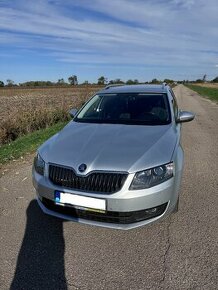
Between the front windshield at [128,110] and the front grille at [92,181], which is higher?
the front windshield at [128,110]

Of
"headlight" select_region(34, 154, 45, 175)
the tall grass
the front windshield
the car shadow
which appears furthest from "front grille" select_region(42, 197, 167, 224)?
the tall grass

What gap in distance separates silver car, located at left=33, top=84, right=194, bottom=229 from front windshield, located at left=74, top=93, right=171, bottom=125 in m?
0.60

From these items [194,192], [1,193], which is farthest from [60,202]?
[194,192]

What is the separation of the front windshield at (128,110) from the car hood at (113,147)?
0.31 m

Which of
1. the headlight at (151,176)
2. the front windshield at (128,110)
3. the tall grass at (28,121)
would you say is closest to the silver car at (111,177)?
the headlight at (151,176)

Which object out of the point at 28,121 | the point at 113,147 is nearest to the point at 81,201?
the point at 113,147

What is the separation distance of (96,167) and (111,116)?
1861mm

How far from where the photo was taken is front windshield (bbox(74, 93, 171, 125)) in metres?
4.64

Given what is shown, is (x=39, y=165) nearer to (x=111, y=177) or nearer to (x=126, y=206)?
(x=111, y=177)

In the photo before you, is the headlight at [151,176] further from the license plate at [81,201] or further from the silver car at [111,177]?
the license plate at [81,201]

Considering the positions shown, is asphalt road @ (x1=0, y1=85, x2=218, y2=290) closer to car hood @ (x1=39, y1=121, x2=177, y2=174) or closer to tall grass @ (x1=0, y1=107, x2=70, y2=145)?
car hood @ (x1=39, y1=121, x2=177, y2=174)

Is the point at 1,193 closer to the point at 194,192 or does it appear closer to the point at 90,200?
the point at 90,200

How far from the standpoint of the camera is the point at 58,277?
2.76 metres

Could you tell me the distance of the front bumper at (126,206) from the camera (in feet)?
9.92
